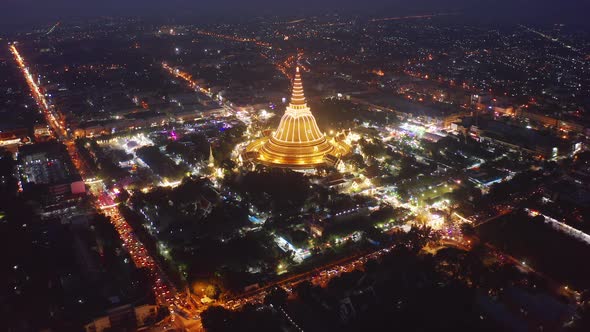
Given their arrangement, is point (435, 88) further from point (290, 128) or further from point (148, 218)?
point (148, 218)

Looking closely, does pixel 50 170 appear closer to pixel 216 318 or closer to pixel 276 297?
pixel 216 318

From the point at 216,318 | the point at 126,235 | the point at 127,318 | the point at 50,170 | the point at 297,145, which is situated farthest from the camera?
the point at 50,170

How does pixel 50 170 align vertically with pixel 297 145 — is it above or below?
below

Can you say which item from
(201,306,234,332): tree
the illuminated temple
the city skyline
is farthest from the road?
the illuminated temple

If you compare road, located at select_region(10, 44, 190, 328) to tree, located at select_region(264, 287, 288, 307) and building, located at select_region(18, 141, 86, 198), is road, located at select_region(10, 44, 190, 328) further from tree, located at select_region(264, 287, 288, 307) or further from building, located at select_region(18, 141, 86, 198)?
tree, located at select_region(264, 287, 288, 307)

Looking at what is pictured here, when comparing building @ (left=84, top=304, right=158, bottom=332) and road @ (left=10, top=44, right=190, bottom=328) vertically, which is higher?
building @ (left=84, top=304, right=158, bottom=332)

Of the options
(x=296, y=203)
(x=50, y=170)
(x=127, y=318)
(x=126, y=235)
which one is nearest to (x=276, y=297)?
(x=127, y=318)

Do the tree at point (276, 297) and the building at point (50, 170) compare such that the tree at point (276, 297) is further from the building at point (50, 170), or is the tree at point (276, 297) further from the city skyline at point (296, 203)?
the building at point (50, 170)

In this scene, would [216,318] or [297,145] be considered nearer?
[216,318]

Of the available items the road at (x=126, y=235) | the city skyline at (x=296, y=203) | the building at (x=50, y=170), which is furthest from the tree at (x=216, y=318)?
the building at (x=50, y=170)
